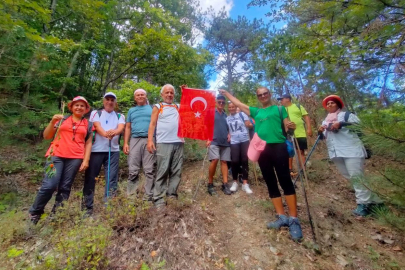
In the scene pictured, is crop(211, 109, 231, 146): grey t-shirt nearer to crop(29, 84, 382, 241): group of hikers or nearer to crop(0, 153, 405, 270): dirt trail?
crop(29, 84, 382, 241): group of hikers

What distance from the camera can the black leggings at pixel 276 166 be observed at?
2791 mm

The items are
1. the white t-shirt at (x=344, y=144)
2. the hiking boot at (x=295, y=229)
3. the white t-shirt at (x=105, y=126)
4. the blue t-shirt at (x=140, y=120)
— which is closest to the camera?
the hiking boot at (x=295, y=229)

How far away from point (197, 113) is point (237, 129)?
3.43ft

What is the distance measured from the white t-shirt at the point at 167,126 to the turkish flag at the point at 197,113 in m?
0.18

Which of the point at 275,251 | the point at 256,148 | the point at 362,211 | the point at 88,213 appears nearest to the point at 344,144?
the point at 362,211

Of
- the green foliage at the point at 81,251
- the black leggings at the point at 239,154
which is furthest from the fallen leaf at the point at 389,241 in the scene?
the green foliage at the point at 81,251

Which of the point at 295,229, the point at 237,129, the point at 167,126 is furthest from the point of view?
the point at 237,129

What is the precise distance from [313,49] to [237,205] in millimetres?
3071

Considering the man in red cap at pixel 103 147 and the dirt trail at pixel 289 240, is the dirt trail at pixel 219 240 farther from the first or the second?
the man in red cap at pixel 103 147

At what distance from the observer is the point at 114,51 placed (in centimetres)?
1005

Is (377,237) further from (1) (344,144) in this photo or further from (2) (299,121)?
(2) (299,121)

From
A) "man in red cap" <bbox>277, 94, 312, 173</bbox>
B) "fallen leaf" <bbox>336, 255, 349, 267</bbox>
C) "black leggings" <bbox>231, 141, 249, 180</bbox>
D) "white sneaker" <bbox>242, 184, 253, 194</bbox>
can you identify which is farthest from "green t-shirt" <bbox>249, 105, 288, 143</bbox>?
"man in red cap" <bbox>277, 94, 312, 173</bbox>

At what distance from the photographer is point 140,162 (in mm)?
3615

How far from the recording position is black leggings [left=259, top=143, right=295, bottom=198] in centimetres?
279
